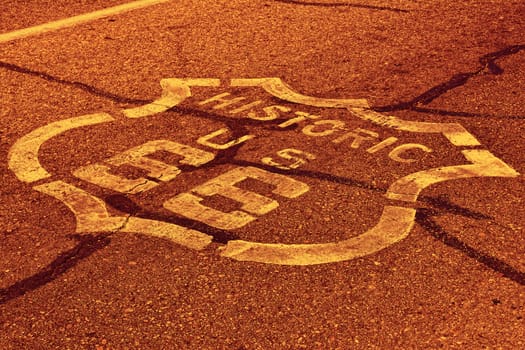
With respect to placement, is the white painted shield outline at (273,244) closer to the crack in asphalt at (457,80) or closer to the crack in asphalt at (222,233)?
the crack in asphalt at (222,233)

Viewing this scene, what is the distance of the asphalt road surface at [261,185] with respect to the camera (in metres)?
3.17

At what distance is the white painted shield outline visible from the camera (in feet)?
11.8

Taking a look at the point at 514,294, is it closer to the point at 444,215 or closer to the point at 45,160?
the point at 444,215

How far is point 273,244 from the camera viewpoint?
3637mm

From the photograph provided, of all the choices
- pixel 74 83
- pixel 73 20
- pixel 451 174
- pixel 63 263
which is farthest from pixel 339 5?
pixel 63 263

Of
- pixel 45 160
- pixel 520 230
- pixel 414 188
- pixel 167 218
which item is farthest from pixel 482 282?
pixel 45 160

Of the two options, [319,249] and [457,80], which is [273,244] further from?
[457,80]

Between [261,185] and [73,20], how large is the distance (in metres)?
3.46

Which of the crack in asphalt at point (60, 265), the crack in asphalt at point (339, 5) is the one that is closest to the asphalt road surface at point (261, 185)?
the crack in asphalt at point (60, 265)

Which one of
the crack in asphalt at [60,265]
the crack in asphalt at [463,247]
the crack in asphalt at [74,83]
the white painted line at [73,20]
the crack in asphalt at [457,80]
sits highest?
the white painted line at [73,20]

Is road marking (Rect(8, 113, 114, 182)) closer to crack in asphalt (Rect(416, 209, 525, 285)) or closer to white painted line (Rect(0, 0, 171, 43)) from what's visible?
white painted line (Rect(0, 0, 171, 43))

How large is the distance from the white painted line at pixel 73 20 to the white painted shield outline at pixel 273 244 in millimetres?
1653

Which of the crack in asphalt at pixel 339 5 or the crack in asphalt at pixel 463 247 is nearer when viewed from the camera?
the crack in asphalt at pixel 463 247

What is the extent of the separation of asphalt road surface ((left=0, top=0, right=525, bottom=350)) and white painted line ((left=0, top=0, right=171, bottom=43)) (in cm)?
4
